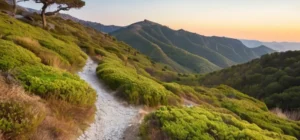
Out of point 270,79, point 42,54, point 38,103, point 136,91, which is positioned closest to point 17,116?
point 38,103

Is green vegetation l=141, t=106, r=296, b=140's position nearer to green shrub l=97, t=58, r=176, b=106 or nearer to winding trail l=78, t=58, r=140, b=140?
winding trail l=78, t=58, r=140, b=140

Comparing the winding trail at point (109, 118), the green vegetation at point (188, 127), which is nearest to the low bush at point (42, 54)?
the winding trail at point (109, 118)

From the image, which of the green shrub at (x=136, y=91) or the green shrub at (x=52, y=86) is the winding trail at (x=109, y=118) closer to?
the green shrub at (x=136, y=91)

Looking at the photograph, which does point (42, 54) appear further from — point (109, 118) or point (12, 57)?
point (109, 118)

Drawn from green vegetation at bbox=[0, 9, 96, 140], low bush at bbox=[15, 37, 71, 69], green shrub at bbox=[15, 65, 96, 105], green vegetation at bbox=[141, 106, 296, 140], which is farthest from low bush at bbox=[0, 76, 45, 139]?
low bush at bbox=[15, 37, 71, 69]

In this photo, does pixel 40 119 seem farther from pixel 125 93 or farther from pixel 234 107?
pixel 234 107

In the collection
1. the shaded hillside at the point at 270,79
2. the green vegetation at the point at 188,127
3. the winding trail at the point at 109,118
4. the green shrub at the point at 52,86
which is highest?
the green shrub at the point at 52,86

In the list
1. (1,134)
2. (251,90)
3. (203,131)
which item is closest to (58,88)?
(1,134)

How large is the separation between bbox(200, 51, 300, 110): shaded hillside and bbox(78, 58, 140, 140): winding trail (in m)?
46.9

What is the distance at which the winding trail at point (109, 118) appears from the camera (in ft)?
36.0

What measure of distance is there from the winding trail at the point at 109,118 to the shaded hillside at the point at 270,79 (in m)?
46.9

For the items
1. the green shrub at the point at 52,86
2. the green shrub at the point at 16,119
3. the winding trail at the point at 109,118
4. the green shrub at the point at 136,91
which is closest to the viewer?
the green shrub at the point at 16,119

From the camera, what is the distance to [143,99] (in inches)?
696

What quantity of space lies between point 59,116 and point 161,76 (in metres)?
71.0
